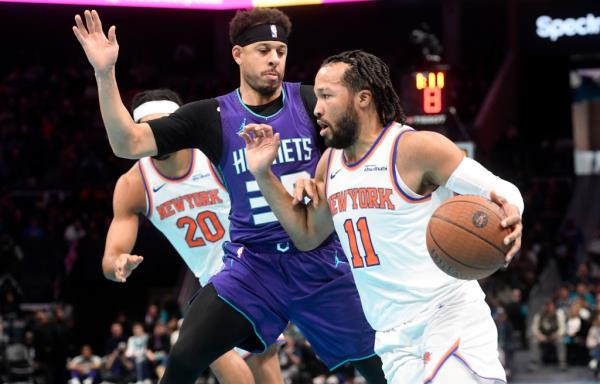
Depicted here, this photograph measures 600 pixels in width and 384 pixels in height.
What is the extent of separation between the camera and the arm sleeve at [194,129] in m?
5.63

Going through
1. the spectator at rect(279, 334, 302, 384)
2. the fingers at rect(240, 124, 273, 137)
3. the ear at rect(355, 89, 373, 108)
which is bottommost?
the spectator at rect(279, 334, 302, 384)

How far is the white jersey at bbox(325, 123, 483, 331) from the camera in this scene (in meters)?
4.90

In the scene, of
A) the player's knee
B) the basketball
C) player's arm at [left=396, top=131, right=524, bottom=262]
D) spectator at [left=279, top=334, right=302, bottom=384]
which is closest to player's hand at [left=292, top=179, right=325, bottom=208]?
player's arm at [left=396, top=131, right=524, bottom=262]

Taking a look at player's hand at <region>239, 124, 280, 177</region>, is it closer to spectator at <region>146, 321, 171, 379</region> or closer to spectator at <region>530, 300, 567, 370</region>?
spectator at <region>146, 321, 171, 379</region>

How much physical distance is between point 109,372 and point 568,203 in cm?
1154

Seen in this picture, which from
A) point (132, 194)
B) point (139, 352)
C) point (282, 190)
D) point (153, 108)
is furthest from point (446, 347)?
point (139, 352)

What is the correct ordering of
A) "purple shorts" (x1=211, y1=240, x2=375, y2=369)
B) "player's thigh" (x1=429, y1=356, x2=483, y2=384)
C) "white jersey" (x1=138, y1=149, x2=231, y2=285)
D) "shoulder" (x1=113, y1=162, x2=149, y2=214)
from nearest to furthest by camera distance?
1. "player's thigh" (x1=429, y1=356, x2=483, y2=384)
2. "purple shorts" (x1=211, y1=240, x2=375, y2=369)
3. "white jersey" (x1=138, y1=149, x2=231, y2=285)
4. "shoulder" (x1=113, y1=162, x2=149, y2=214)

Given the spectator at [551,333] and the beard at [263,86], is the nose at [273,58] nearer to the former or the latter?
the beard at [263,86]

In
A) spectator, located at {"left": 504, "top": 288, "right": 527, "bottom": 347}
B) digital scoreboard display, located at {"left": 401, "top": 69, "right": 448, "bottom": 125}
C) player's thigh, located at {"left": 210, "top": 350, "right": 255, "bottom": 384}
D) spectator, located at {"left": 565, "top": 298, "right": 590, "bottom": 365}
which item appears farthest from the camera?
spectator, located at {"left": 504, "top": 288, "right": 527, "bottom": 347}

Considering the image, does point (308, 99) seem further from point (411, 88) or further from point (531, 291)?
point (531, 291)

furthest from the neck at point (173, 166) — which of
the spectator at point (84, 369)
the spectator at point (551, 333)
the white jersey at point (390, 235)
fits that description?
the spectator at point (551, 333)

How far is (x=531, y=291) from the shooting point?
1955cm

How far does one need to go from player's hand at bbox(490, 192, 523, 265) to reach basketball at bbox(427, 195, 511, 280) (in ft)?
0.09

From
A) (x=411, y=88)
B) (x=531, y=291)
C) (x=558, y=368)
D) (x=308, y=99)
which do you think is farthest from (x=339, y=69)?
(x=531, y=291)
